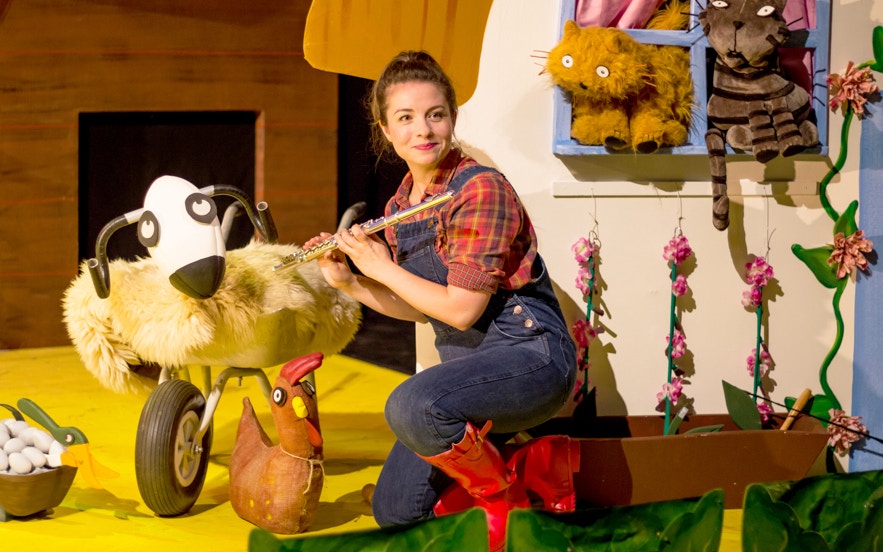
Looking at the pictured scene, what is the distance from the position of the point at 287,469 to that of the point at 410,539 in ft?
2.46

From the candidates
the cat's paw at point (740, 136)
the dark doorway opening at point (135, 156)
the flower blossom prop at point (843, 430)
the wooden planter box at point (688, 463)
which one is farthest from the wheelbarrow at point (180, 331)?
the dark doorway opening at point (135, 156)

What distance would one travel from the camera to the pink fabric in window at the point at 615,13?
229cm

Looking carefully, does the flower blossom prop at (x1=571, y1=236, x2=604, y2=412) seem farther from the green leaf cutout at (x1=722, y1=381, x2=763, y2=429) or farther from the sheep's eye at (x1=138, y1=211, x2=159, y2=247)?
the sheep's eye at (x1=138, y1=211, x2=159, y2=247)

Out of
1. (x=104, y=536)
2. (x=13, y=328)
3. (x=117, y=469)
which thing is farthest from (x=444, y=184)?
(x=13, y=328)

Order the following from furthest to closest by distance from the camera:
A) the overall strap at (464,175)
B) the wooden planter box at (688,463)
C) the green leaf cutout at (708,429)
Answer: the green leaf cutout at (708,429) < the wooden planter box at (688,463) < the overall strap at (464,175)

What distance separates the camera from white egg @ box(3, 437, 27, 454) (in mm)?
1979

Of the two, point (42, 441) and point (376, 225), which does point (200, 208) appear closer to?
point (376, 225)

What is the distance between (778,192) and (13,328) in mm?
2840

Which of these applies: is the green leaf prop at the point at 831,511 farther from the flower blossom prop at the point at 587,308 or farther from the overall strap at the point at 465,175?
the flower blossom prop at the point at 587,308

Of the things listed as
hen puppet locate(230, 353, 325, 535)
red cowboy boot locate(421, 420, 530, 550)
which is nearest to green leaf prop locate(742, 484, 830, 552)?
red cowboy boot locate(421, 420, 530, 550)

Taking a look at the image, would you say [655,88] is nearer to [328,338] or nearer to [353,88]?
[328,338]

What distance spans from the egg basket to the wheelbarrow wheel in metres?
0.15

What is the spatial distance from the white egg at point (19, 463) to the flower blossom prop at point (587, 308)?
121 centimetres

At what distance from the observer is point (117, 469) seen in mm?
2342
